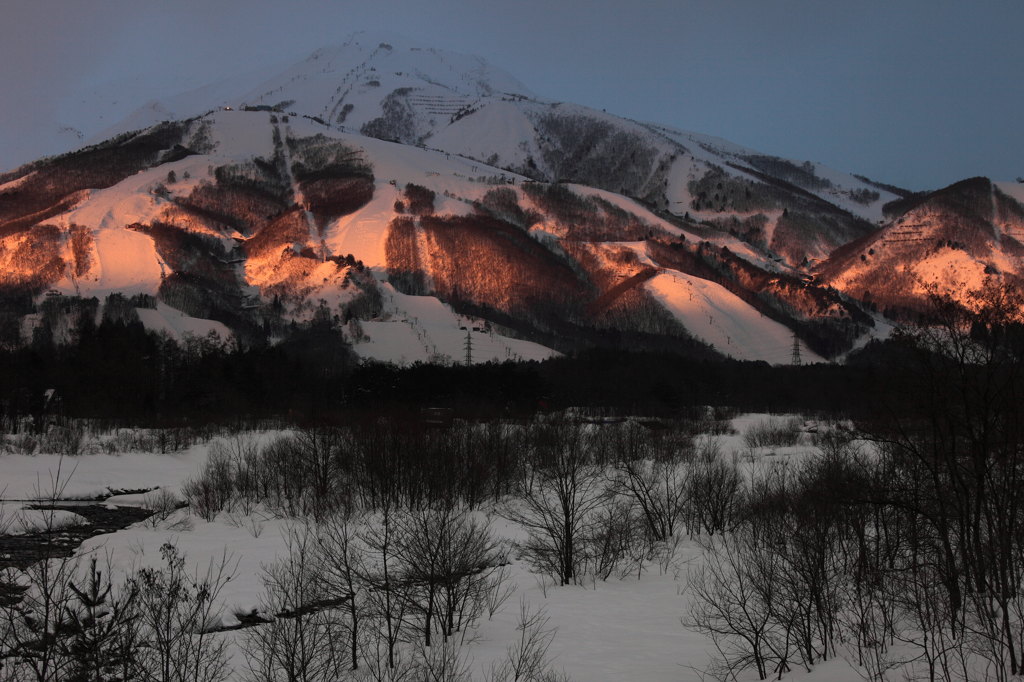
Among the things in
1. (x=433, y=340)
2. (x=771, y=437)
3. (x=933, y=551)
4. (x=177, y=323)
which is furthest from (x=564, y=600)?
(x=177, y=323)

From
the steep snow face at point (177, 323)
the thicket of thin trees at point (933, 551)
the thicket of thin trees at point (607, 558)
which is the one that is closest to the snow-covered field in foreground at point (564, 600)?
the thicket of thin trees at point (607, 558)

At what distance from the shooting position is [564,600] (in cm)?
2438

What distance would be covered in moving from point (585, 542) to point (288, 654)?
61.7 ft

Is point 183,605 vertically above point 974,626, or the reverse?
point 974,626

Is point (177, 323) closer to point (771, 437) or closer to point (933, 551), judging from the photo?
point (771, 437)

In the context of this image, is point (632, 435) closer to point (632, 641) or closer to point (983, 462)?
point (632, 641)

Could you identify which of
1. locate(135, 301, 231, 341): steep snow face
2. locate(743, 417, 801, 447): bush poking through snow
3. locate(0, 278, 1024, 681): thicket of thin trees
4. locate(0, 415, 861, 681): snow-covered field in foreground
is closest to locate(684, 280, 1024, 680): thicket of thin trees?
locate(0, 278, 1024, 681): thicket of thin trees

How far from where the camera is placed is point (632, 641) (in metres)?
19.2

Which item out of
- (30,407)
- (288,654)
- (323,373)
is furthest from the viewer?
(323,373)

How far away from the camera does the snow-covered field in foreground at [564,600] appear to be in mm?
16922

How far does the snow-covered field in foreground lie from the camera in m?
16.9

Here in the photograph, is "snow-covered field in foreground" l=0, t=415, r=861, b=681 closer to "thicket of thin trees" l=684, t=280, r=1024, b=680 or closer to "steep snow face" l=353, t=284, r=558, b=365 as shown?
"thicket of thin trees" l=684, t=280, r=1024, b=680

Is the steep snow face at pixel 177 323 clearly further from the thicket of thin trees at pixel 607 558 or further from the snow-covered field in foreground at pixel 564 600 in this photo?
the snow-covered field in foreground at pixel 564 600

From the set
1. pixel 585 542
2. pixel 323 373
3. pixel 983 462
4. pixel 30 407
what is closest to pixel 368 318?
pixel 323 373
